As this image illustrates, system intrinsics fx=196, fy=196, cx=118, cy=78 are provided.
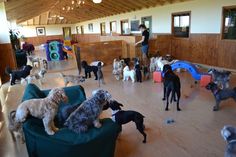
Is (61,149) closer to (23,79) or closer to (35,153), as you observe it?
(35,153)

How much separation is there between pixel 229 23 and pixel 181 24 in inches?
83.0

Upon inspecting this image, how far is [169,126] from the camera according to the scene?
3061 millimetres

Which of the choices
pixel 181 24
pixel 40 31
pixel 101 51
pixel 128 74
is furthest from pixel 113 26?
pixel 40 31

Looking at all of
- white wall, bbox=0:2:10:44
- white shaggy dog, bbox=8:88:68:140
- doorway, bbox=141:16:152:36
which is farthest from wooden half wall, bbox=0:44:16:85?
doorway, bbox=141:16:152:36

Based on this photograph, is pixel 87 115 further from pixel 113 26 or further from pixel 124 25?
pixel 113 26

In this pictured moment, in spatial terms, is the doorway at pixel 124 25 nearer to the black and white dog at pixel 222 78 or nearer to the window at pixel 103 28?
the window at pixel 103 28

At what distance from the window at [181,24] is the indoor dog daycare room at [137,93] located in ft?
0.13

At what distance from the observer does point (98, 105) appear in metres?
2.03

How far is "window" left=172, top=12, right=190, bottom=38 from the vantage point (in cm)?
779

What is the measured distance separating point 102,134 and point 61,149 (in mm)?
392

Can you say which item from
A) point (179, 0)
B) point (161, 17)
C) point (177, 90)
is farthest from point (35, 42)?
point (177, 90)

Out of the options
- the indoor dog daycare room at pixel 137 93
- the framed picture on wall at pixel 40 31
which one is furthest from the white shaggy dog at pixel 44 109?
the framed picture on wall at pixel 40 31

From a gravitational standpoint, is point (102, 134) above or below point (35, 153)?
above

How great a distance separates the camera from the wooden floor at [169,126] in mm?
2488
